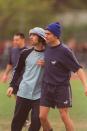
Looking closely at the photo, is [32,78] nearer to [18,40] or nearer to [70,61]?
[70,61]

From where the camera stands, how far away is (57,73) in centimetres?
1114

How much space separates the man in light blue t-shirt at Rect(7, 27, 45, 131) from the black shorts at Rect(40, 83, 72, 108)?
0.22 m

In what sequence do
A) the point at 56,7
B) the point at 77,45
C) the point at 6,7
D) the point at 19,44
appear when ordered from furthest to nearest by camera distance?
1. the point at 56,7
2. the point at 6,7
3. the point at 77,45
4. the point at 19,44

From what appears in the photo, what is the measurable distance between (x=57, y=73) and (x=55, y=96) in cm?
35

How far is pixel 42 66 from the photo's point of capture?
11320 millimetres

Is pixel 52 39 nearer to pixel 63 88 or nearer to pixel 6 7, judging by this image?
pixel 63 88

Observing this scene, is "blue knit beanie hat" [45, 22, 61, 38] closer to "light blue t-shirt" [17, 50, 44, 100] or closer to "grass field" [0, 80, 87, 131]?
"light blue t-shirt" [17, 50, 44, 100]

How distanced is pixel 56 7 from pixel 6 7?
10439 mm

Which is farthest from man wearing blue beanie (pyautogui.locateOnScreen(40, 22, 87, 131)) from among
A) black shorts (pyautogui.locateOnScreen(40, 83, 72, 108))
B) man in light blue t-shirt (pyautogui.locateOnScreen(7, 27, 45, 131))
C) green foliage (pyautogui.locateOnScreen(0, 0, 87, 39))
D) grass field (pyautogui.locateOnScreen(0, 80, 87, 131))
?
green foliage (pyautogui.locateOnScreen(0, 0, 87, 39))

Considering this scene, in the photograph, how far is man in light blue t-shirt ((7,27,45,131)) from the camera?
1136 centimetres

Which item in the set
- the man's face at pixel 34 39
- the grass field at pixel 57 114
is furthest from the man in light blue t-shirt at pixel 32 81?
the grass field at pixel 57 114

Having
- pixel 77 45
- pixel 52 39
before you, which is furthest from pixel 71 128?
pixel 77 45

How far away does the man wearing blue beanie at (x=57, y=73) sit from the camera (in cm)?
1112

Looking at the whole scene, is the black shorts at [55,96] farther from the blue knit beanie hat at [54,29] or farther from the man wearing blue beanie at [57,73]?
the blue knit beanie hat at [54,29]
